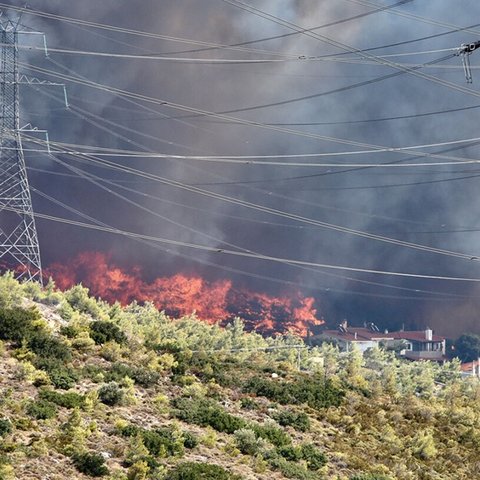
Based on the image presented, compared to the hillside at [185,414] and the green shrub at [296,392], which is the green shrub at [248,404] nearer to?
the hillside at [185,414]

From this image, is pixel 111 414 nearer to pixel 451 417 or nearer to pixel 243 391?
pixel 243 391

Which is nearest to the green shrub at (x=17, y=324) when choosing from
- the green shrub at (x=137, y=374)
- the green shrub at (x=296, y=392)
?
the green shrub at (x=137, y=374)

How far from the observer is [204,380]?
49250mm

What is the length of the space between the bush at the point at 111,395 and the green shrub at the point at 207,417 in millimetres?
2724

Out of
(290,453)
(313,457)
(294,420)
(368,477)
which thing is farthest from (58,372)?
(368,477)

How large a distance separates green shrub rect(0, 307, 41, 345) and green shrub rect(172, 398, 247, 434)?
361 inches

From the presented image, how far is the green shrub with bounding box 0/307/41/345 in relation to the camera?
4594 cm

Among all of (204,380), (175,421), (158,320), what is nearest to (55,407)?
(175,421)

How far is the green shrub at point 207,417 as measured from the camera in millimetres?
40562

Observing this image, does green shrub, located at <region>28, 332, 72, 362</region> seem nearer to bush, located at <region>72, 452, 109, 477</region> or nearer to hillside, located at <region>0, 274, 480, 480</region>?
hillside, located at <region>0, 274, 480, 480</region>

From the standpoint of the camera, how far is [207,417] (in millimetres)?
41062

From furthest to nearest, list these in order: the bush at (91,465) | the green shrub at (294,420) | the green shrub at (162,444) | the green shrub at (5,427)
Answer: the green shrub at (294,420), the green shrub at (162,444), the green shrub at (5,427), the bush at (91,465)

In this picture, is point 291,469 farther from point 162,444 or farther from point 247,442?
point 162,444

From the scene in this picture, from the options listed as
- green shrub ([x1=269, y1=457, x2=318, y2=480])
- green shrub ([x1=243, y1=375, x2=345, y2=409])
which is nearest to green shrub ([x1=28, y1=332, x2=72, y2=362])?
green shrub ([x1=243, y1=375, x2=345, y2=409])
